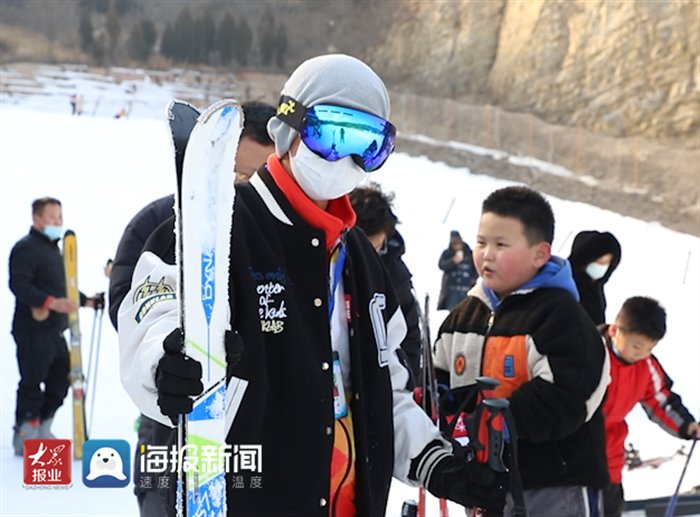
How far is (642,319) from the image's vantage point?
3385 millimetres

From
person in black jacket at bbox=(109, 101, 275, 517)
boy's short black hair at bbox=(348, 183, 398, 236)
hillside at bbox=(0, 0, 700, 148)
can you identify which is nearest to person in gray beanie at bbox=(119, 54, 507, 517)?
person in black jacket at bbox=(109, 101, 275, 517)

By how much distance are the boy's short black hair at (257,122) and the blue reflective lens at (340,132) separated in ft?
2.53

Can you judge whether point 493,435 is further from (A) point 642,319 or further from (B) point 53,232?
(B) point 53,232

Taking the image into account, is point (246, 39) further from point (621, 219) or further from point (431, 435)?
point (431, 435)

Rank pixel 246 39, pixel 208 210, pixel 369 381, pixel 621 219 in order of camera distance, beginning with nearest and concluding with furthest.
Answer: pixel 208 210, pixel 369 381, pixel 621 219, pixel 246 39

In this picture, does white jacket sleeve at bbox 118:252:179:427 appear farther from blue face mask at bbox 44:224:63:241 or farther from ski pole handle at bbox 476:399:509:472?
blue face mask at bbox 44:224:63:241

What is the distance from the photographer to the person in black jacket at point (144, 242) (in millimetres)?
2152

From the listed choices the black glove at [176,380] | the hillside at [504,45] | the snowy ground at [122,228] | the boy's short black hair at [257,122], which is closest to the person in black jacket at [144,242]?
the boy's short black hair at [257,122]

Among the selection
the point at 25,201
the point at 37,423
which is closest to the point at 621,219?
the point at 25,201

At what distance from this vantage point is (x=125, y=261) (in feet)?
7.41

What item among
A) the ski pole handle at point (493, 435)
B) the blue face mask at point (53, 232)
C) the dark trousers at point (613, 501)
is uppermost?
the blue face mask at point (53, 232)

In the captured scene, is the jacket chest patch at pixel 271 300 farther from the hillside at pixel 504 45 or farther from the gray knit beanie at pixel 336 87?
the hillside at pixel 504 45

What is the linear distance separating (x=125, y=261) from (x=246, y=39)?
30.4m

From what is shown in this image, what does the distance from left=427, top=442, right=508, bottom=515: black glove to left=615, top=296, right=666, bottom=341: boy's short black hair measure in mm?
1671
